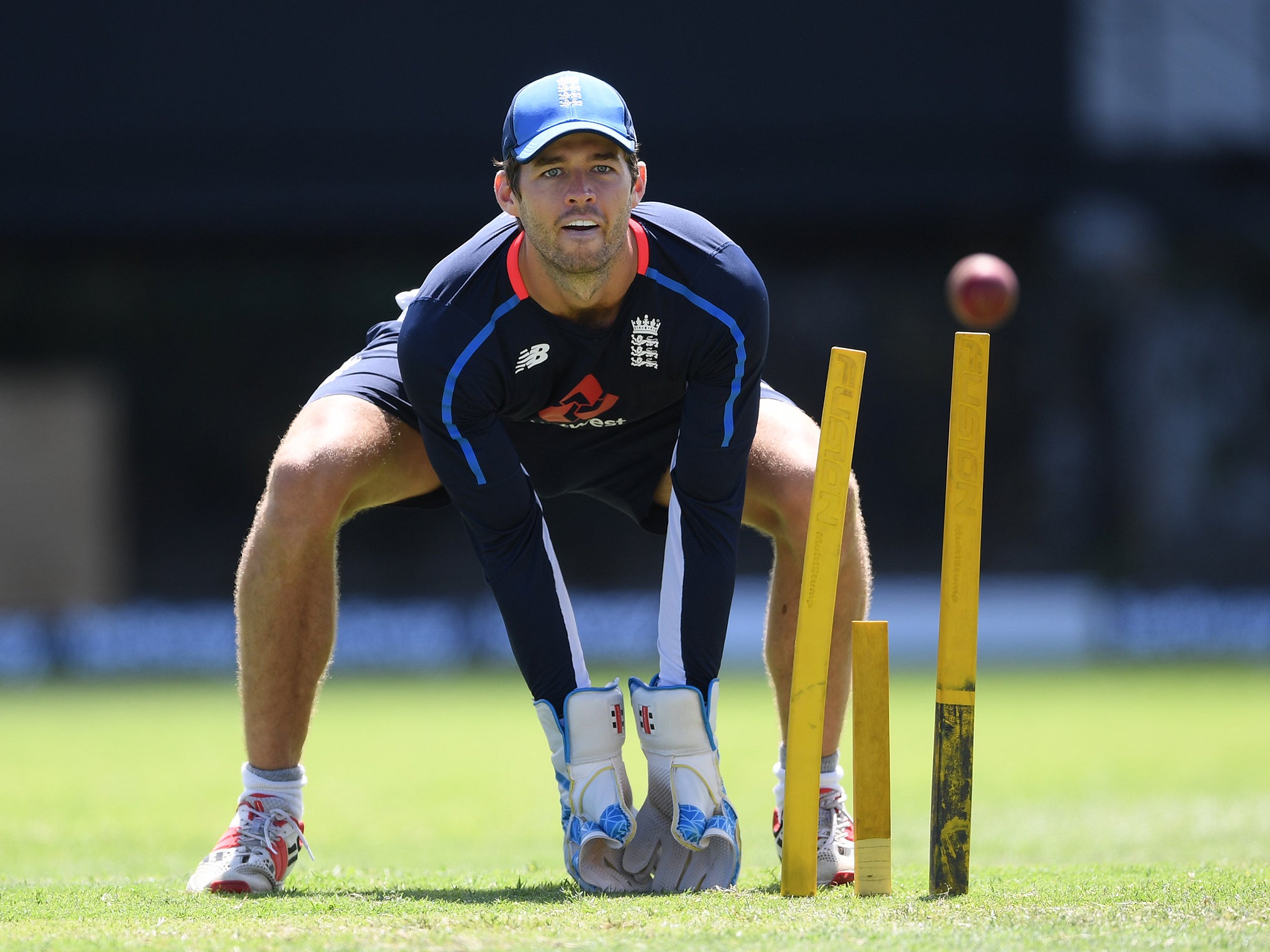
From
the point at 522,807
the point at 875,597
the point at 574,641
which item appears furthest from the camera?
the point at 875,597

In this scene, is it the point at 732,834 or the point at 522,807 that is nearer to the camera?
the point at 732,834

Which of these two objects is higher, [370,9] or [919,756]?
[370,9]

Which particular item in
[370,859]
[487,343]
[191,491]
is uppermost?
[191,491]

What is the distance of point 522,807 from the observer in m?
5.96

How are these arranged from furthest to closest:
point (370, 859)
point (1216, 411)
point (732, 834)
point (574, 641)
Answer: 1. point (1216, 411)
2. point (370, 859)
3. point (574, 641)
4. point (732, 834)

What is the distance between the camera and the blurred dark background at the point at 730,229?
12.7 m

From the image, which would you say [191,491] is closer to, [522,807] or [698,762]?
[522,807]

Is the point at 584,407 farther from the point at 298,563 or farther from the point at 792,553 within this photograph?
the point at 298,563

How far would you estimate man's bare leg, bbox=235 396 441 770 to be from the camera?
3.51 metres

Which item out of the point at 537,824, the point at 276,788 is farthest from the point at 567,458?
the point at 537,824

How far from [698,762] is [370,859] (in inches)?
59.0

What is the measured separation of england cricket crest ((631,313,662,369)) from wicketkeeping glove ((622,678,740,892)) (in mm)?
706

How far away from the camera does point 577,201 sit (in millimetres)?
3178

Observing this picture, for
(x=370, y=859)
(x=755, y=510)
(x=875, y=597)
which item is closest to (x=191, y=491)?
(x=875, y=597)
